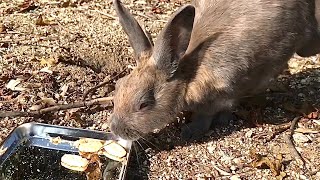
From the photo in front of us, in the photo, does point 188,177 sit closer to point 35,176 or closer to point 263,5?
point 35,176

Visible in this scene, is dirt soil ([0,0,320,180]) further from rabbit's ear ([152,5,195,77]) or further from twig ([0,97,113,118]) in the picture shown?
rabbit's ear ([152,5,195,77])

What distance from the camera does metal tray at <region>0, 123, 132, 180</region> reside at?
4.79m

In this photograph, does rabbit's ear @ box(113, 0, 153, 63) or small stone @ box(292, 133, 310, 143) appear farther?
small stone @ box(292, 133, 310, 143)

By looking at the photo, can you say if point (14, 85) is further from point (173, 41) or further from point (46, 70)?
point (173, 41)

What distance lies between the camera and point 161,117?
15.8ft

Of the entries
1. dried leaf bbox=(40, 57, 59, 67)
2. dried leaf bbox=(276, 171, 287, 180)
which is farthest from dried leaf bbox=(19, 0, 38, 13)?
dried leaf bbox=(276, 171, 287, 180)

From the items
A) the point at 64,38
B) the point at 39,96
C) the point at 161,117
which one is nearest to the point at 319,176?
the point at 161,117

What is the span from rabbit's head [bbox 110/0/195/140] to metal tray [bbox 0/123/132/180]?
22cm

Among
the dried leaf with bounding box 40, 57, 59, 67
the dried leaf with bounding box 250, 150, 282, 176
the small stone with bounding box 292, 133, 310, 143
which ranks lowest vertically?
the small stone with bounding box 292, 133, 310, 143

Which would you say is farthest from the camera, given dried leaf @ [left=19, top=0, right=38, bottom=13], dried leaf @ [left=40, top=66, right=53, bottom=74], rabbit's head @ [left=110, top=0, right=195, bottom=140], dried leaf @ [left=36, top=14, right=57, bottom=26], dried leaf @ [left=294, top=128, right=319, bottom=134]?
dried leaf @ [left=19, top=0, right=38, bottom=13]

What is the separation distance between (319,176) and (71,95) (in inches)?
94.1

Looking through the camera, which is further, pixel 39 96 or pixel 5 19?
pixel 5 19

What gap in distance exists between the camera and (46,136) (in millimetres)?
4891

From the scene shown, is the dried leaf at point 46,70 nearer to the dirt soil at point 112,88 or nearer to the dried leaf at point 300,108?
the dirt soil at point 112,88
